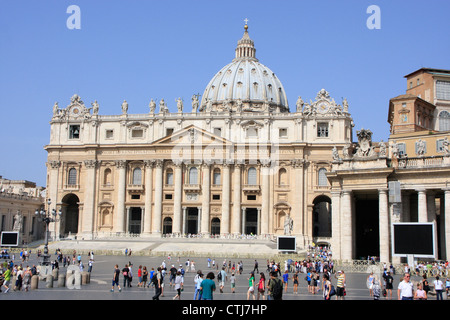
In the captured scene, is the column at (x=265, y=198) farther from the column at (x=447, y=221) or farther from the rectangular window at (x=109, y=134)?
the column at (x=447, y=221)

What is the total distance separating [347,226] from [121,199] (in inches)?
1788

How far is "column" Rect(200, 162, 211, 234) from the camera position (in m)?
71.2

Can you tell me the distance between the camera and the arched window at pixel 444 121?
201ft

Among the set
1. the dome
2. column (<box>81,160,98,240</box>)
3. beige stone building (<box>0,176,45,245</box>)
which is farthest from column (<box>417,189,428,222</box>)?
the dome

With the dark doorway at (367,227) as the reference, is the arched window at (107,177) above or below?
above

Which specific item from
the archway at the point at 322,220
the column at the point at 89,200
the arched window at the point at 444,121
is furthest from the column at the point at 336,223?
the archway at the point at 322,220

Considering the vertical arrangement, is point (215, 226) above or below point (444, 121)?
below

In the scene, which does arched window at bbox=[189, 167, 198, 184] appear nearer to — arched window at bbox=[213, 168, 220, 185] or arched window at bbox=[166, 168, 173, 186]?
arched window at bbox=[213, 168, 220, 185]

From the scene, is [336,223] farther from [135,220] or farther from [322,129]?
[135,220]

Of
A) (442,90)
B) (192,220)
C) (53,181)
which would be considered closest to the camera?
(442,90)

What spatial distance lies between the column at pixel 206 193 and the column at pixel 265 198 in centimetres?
686

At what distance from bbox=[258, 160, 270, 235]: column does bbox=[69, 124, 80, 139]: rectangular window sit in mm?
26336

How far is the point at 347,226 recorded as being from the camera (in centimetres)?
3322

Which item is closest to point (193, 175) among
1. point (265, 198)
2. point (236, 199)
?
point (236, 199)
